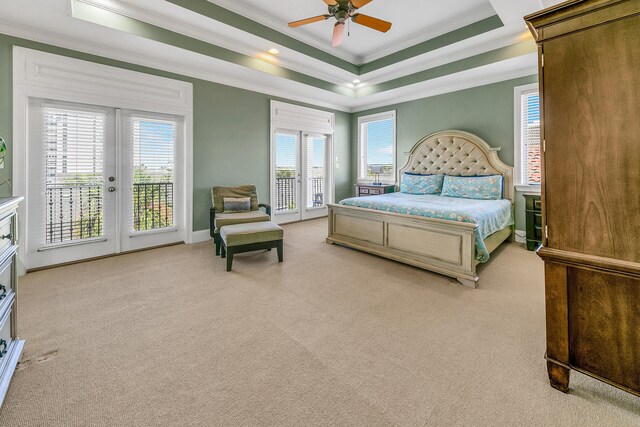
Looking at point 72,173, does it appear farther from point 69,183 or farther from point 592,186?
point 592,186

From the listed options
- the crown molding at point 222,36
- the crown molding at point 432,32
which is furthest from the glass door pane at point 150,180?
the crown molding at point 432,32

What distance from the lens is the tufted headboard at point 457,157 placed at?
4836 millimetres

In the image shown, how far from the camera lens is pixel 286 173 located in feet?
20.3

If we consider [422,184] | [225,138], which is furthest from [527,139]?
[225,138]

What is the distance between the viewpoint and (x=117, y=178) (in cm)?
401

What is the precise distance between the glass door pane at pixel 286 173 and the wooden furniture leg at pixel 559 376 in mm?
5018

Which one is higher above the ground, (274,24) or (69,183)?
(274,24)

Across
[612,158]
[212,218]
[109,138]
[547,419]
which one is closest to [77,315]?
[212,218]

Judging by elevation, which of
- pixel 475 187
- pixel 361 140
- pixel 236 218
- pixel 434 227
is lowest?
pixel 434 227

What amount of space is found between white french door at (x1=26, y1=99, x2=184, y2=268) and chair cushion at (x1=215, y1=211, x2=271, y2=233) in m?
1.00

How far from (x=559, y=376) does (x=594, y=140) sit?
47.2 inches

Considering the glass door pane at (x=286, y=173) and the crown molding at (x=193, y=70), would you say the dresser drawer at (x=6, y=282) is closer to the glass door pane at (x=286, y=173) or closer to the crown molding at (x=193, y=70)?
the crown molding at (x=193, y=70)

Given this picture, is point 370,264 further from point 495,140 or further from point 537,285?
point 495,140

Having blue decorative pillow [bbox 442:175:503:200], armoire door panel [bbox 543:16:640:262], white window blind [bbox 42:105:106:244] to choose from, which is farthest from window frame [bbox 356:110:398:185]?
white window blind [bbox 42:105:106:244]
